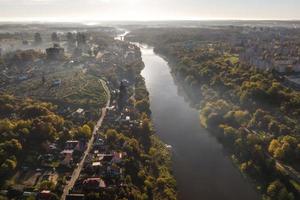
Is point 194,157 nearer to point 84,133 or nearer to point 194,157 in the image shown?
point 194,157

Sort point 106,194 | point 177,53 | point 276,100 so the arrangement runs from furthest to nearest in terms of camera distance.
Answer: point 177,53, point 276,100, point 106,194

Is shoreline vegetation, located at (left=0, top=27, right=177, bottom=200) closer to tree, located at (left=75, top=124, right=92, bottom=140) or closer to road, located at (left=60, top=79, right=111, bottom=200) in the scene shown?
tree, located at (left=75, top=124, right=92, bottom=140)

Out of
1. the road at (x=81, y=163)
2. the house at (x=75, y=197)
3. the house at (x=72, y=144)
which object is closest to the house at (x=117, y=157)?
the road at (x=81, y=163)

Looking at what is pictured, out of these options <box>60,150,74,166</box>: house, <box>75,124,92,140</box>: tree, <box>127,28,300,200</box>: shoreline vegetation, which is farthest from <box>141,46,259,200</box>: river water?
<box>60,150,74,166</box>: house

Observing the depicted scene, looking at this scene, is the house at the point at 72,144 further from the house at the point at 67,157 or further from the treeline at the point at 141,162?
the treeline at the point at 141,162

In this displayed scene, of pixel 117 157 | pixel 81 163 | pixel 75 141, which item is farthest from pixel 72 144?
pixel 117 157

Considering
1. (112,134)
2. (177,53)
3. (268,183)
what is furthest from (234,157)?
(177,53)

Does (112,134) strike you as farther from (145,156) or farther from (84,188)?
(84,188)

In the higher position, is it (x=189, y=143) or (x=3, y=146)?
(x=3, y=146)
